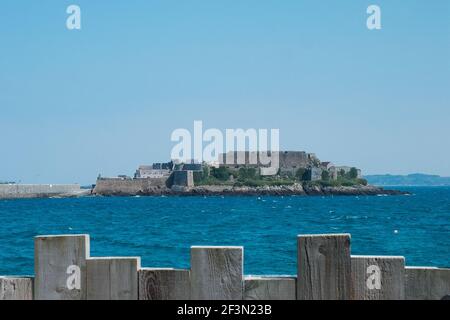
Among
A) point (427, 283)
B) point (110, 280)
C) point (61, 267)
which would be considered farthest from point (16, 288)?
point (427, 283)

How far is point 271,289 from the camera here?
4.79 m

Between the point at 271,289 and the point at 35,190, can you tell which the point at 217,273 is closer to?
the point at 271,289

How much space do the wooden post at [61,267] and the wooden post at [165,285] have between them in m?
0.37

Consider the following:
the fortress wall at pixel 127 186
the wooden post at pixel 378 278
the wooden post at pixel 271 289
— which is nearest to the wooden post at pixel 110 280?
the wooden post at pixel 271 289

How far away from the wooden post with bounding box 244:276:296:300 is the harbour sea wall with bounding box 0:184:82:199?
17074 cm

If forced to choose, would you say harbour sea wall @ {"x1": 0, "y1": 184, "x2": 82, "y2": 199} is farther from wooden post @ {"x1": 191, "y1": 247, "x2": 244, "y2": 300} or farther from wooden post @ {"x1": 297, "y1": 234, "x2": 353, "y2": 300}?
wooden post @ {"x1": 297, "y1": 234, "x2": 353, "y2": 300}

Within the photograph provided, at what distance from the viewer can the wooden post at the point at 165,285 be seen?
480 centimetres

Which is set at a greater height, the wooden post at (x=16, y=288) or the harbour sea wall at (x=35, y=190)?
the wooden post at (x=16, y=288)

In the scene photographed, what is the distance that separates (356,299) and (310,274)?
30 centimetres

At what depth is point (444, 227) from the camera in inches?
2010

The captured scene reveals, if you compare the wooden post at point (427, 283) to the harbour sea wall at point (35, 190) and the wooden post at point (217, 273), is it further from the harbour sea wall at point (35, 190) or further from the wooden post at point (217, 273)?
the harbour sea wall at point (35, 190)

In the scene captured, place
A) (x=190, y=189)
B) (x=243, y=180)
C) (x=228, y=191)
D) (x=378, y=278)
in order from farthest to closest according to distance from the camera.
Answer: (x=243, y=180) → (x=228, y=191) → (x=190, y=189) → (x=378, y=278)

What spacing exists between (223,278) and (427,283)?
117 cm
